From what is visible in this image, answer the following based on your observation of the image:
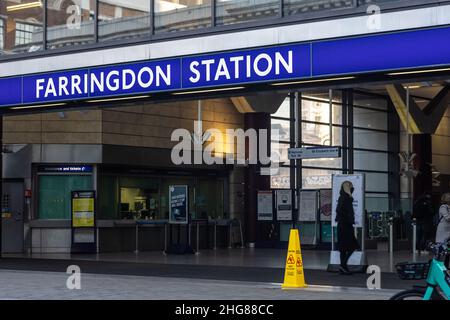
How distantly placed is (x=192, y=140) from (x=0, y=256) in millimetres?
7534

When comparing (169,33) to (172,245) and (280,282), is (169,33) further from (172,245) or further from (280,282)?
(172,245)

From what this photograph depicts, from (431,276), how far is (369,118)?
90.1 feet

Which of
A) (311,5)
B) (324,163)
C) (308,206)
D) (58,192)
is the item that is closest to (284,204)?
(308,206)

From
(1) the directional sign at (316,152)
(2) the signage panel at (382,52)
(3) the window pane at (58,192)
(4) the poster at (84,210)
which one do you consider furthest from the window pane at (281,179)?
(2) the signage panel at (382,52)

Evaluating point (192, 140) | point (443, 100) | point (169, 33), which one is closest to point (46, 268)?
point (169, 33)

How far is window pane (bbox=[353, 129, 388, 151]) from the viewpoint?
34062mm

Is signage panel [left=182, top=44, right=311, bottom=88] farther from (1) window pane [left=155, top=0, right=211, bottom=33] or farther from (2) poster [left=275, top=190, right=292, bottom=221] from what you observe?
(2) poster [left=275, top=190, right=292, bottom=221]

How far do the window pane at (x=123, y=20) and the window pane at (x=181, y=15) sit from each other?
0.29 meters

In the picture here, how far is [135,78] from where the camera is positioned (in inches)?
642

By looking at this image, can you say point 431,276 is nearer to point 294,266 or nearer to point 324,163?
point 294,266

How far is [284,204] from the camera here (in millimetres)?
27109

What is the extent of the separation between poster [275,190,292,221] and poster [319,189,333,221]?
4.06 ft

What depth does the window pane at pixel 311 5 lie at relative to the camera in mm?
14016
